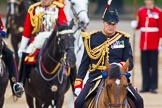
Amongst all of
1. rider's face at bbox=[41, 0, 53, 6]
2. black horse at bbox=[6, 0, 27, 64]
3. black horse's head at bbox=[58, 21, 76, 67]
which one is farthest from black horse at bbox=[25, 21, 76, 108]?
black horse at bbox=[6, 0, 27, 64]

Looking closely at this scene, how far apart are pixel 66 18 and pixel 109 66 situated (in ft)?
16.7

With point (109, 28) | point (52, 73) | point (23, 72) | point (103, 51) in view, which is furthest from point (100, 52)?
point (23, 72)

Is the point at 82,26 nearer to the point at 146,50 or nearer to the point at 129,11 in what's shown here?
the point at 146,50

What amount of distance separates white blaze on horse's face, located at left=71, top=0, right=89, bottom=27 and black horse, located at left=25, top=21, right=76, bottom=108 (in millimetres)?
1578

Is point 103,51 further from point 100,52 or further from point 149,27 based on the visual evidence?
point 149,27

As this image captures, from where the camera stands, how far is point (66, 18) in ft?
53.9

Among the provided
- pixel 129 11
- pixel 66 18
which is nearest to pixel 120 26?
pixel 129 11

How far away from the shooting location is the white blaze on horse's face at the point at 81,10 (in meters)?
17.4

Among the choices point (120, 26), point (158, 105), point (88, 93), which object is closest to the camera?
point (88, 93)

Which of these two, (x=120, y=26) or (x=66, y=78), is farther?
(x=120, y=26)

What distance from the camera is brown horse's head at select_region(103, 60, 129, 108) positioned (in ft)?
36.2

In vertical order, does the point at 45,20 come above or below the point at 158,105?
above

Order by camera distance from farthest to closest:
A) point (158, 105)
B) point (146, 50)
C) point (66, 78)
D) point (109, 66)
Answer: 1. point (146, 50)
2. point (158, 105)
3. point (66, 78)
4. point (109, 66)

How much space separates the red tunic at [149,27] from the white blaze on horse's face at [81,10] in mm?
3393
